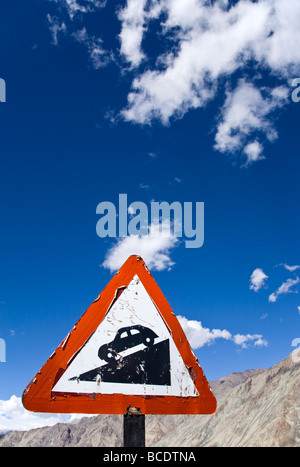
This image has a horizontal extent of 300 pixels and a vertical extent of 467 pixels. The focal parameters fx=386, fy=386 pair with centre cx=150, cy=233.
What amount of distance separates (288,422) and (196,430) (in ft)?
93.4

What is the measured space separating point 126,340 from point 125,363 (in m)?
0.11

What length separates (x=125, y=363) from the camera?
179 cm

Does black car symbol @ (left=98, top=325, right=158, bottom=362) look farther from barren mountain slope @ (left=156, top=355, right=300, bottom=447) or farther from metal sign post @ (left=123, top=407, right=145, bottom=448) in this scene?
barren mountain slope @ (left=156, top=355, right=300, bottom=447)

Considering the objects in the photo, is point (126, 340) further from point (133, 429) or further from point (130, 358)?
point (133, 429)

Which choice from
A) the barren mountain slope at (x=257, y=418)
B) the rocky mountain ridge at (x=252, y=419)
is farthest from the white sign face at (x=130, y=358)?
the rocky mountain ridge at (x=252, y=419)

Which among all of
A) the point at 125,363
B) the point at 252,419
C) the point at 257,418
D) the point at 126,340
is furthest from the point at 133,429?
the point at 252,419

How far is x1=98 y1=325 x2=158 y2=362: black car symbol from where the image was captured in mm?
1798

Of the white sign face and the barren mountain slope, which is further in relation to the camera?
the barren mountain slope

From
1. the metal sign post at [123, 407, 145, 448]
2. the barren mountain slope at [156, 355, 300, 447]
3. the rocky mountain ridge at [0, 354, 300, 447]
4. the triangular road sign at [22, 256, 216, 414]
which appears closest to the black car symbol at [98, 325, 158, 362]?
the triangular road sign at [22, 256, 216, 414]

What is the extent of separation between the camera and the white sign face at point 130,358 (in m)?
1.75

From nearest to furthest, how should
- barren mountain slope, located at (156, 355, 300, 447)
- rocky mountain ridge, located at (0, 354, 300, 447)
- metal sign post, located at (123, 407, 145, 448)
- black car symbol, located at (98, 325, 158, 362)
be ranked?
1. metal sign post, located at (123, 407, 145, 448)
2. black car symbol, located at (98, 325, 158, 362)
3. barren mountain slope, located at (156, 355, 300, 447)
4. rocky mountain ridge, located at (0, 354, 300, 447)
